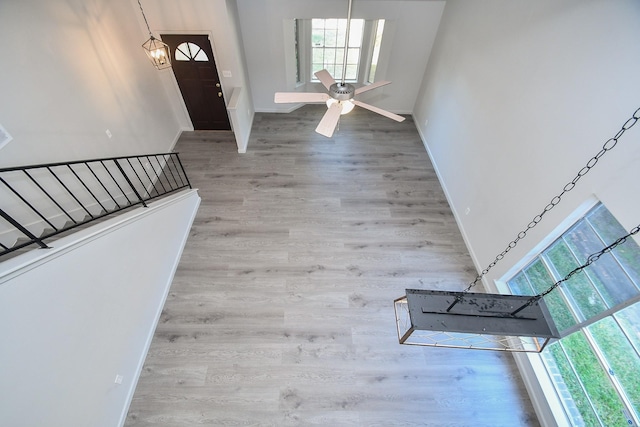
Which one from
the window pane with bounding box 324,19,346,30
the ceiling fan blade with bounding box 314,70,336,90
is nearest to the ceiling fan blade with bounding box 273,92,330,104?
the ceiling fan blade with bounding box 314,70,336,90

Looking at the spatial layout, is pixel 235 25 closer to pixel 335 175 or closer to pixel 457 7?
pixel 335 175

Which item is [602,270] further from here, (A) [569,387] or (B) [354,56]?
(B) [354,56]

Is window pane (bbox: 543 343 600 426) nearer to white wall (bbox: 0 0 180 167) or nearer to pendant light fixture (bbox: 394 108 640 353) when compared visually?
pendant light fixture (bbox: 394 108 640 353)

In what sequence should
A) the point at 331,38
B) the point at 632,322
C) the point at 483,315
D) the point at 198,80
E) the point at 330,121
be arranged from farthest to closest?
the point at 331,38 < the point at 198,80 < the point at 330,121 < the point at 632,322 < the point at 483,315

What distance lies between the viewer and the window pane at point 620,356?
2.16 m

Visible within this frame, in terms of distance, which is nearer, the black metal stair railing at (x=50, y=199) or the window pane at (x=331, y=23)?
the black metal stair railing at (x=50, y=199)

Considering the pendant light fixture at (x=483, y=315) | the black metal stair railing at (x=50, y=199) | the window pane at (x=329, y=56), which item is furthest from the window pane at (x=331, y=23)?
the pendant light fixture at (x=483, y=315)

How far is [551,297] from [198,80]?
21.3 ft

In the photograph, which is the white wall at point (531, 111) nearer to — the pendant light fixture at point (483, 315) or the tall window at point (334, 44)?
the pendant light fixture at point (483, 315)

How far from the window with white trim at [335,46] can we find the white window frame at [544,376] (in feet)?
15.8

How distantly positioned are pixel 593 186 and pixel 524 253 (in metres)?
1.07

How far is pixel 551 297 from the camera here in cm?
293

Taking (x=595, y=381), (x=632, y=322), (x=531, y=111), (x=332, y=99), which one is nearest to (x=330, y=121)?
(x=332, y=99)

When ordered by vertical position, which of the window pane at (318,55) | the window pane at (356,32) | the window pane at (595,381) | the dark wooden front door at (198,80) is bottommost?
the window pane at (595,381)
